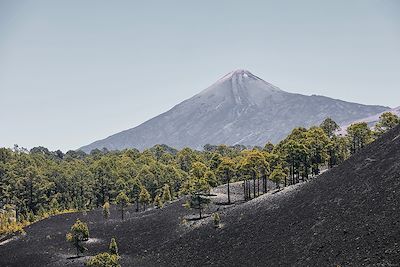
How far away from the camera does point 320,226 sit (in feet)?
168

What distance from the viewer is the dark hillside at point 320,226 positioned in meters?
43.0

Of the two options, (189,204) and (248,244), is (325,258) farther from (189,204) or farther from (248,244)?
(189,204)

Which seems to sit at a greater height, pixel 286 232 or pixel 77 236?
pixel 286 232

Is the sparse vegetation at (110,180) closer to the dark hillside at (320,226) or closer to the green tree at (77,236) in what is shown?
the green tree at (77,236)

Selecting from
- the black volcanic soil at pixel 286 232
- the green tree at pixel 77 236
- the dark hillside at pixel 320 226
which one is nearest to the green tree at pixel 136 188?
the black volcanic soil at pixel 286 232

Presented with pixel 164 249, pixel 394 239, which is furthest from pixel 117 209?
pixel 394 239

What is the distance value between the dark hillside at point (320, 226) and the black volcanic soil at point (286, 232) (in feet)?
0.38

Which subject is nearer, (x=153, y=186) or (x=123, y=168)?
(x=153, y=186)

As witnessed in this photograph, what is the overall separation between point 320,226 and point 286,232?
17.1 feet

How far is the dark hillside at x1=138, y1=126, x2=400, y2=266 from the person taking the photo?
141 ft

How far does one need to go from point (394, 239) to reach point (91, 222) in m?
67.7

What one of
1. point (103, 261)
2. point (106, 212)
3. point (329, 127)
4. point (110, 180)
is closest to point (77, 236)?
point (103, 261)

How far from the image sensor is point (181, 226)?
76.1 meters

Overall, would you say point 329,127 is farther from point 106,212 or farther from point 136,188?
point 106,212
